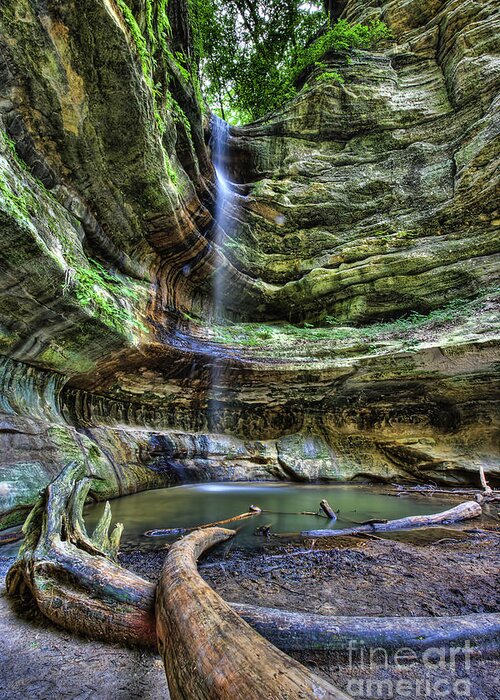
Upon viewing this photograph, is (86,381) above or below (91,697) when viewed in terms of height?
above

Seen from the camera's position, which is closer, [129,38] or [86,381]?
[129,38]

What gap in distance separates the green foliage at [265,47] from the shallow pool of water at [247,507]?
18973 mm

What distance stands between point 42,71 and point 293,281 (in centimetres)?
910

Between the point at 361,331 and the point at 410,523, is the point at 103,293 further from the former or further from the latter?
the point at 361,331

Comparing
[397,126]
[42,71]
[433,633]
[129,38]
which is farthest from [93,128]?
[397,126]

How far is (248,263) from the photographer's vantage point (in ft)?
40.3

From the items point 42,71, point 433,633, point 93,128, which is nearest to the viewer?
point 433,633

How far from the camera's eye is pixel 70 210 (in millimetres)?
6648

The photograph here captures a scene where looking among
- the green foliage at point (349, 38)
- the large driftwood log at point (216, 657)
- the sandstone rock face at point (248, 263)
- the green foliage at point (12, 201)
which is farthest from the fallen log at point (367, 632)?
the green foliage at point (349, 38)

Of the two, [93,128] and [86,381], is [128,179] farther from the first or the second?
[86,381]

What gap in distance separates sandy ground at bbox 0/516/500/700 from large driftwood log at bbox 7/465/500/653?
2.8 inches

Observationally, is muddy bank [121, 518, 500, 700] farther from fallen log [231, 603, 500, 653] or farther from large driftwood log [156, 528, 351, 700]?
large driftwood log [156, 528, 351, 700]

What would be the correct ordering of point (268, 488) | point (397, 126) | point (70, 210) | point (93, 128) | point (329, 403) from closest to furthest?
point (93, 128), point (70, 210), point (268, 488), point (329, 403), point (397, 126)

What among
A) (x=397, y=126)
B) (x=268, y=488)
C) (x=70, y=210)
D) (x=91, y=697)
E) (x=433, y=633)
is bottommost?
(x=268, y=488)
